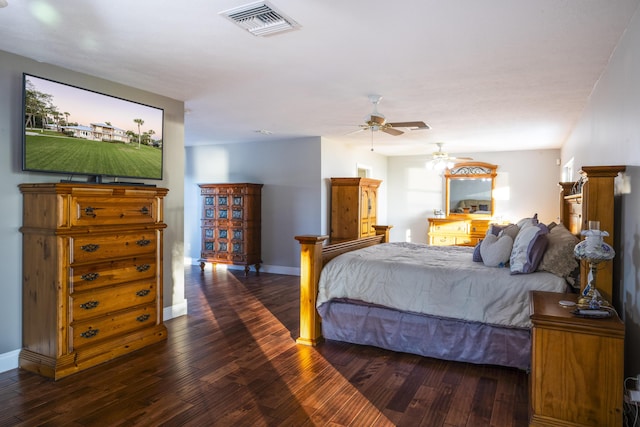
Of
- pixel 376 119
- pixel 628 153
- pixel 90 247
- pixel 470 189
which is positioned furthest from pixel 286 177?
pixel 628 153

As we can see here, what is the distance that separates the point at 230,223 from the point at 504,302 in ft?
17.1

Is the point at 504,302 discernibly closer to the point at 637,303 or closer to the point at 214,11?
the point at 637,303

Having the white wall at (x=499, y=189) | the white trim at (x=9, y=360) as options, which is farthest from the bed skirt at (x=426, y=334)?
the white wall at (x=499, y=189)

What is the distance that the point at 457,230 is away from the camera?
27.8 ft

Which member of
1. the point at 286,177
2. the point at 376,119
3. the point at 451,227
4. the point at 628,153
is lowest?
the point at 451,227

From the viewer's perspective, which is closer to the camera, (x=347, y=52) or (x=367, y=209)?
(x=347, y=52)

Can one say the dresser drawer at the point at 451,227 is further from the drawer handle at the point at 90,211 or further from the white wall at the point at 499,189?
the drawer handle at the point at 90,211

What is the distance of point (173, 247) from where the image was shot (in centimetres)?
449

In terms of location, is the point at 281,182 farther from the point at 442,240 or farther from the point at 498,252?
the point at 498,252

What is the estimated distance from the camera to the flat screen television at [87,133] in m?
3.19

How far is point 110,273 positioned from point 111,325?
0.42 meters

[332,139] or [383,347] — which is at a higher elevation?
[332,139]

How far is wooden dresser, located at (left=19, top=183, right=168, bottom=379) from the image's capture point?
2971mm

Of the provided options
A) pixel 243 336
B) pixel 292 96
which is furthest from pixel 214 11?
pixel 243 336
